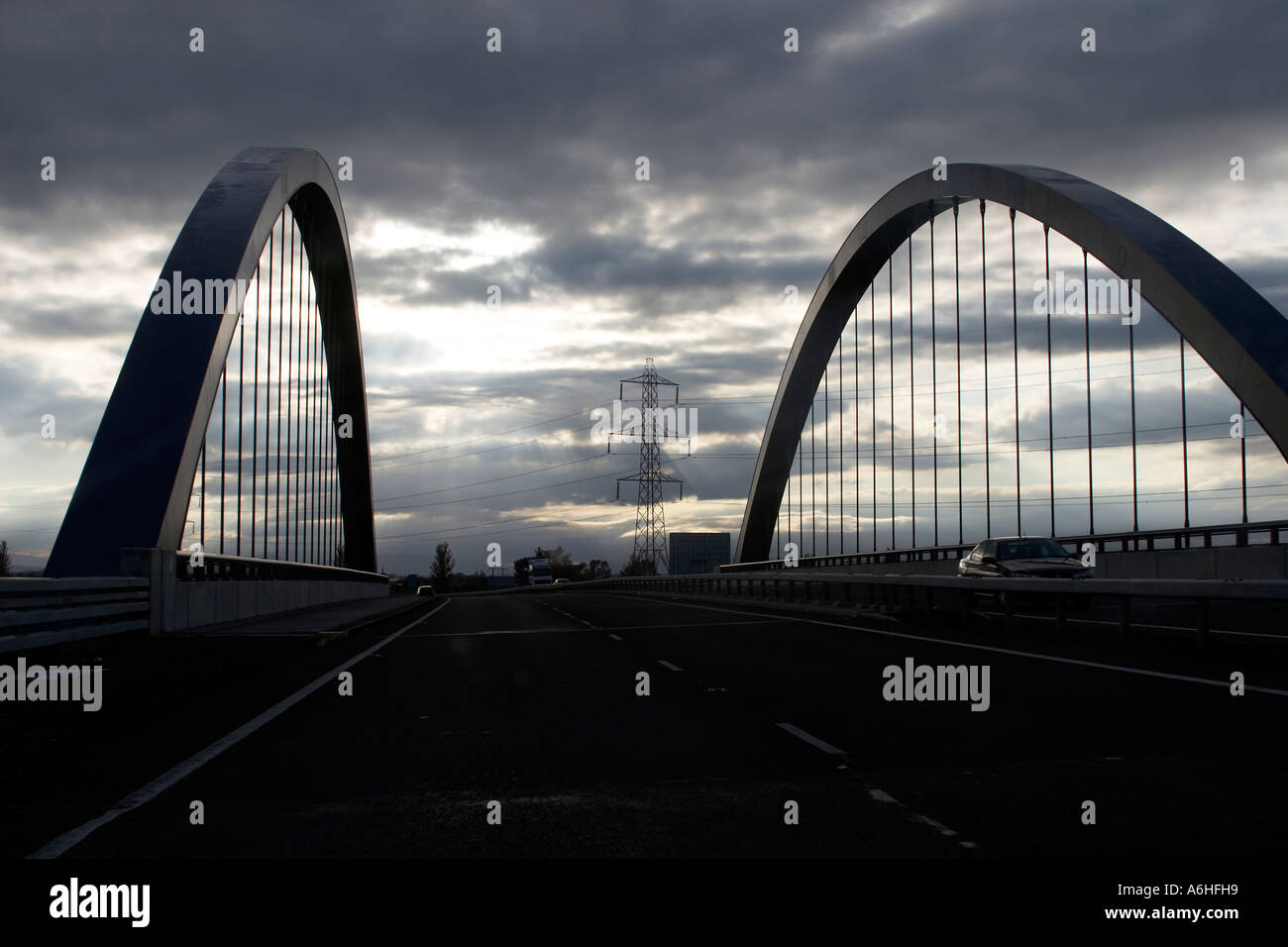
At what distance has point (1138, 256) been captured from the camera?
28828 millimetres

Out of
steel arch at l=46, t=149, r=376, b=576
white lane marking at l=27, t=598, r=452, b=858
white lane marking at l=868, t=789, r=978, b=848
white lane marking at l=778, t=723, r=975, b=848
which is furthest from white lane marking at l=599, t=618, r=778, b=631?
white lane marking at l=868, t=789, r=978, b=848

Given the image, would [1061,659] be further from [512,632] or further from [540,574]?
[540,574]

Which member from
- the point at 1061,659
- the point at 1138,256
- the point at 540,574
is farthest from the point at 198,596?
the point at 540,574

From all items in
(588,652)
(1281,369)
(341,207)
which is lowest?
(588,652)

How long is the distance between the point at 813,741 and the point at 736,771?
125 centimetres

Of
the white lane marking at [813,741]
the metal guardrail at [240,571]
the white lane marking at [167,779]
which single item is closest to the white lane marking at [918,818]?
the white lane marking at [813,741]

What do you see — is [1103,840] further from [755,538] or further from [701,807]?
[755,538]

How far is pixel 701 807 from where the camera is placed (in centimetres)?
622

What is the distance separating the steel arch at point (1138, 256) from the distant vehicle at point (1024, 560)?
4.95m
